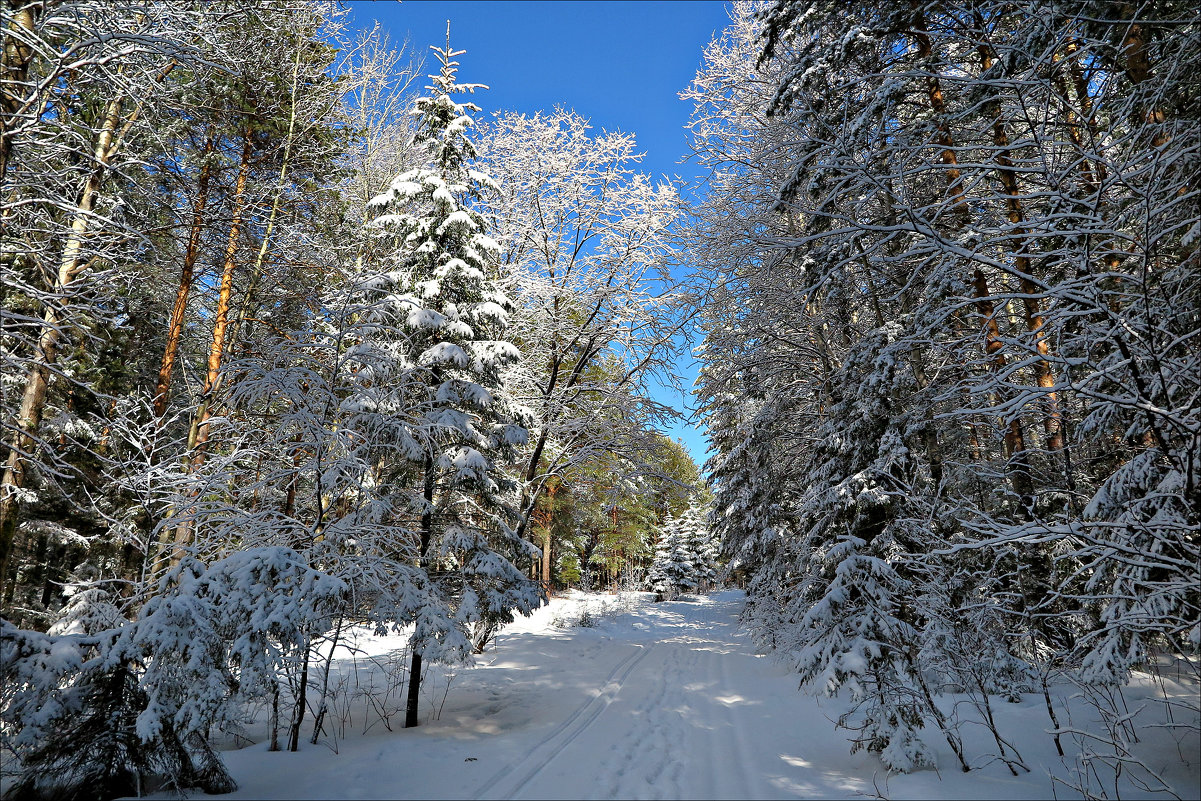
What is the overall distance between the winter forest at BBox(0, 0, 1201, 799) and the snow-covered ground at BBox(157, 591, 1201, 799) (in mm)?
76

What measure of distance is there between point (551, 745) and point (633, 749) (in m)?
0.99

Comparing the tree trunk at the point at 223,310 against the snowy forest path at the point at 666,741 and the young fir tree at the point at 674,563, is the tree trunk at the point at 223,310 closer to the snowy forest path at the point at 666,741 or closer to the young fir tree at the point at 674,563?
the snowy forest path at the point at 666,741

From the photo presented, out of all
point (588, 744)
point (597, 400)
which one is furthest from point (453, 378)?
point (597, 400)

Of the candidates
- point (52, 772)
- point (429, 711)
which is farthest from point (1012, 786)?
point (52, 772)

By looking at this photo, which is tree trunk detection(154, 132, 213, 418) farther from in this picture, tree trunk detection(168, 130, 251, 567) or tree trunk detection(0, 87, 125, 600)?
tree trunk detection(0, 87, 125, 600)

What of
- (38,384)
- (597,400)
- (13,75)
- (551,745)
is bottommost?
(551,745)

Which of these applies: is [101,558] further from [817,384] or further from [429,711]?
[817,384]

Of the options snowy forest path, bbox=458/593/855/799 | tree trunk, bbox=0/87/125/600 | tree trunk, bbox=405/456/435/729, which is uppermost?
tree trunk, bbox=0/87/125/600

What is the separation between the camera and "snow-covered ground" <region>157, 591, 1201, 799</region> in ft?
17.4

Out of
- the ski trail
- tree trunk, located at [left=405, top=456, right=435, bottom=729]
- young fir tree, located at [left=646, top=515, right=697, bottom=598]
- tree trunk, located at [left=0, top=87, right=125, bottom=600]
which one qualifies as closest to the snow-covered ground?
the ski trail

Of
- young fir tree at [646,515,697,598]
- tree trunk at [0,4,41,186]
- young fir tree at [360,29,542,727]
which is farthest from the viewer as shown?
young fir tree at [646,515,697,598]

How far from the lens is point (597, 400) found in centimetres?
1463

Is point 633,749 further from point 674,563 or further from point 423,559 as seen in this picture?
point 674,563

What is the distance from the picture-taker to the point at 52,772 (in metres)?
4.21
